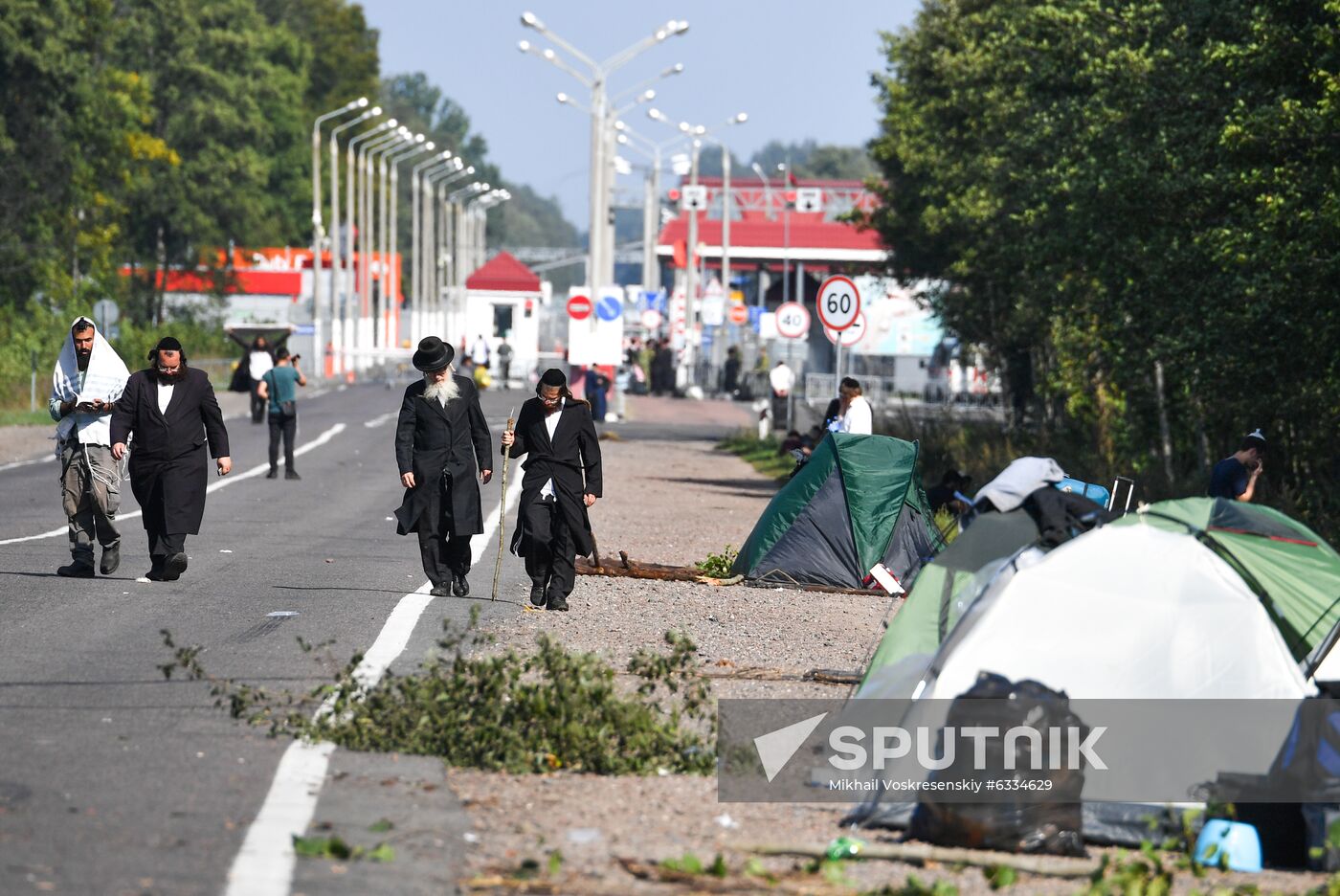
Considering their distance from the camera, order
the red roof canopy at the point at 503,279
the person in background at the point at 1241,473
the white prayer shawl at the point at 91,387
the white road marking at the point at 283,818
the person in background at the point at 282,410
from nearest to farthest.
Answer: the white road marking at the point at 283,818 → the person in background at the point at 1241,473 → the white prayer shawl at the point at 91,387 → the person in background at the point at 282,410 → the red roof canopy at the point at 503,279

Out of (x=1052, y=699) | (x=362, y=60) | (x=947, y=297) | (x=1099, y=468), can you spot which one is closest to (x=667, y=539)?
(x=1099, y=468)

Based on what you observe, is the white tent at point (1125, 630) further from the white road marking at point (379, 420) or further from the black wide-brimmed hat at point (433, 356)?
the white road marking at point (379, 420)

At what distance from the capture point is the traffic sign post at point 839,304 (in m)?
23.5

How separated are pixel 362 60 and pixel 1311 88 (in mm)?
105381

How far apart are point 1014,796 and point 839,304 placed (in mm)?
17001

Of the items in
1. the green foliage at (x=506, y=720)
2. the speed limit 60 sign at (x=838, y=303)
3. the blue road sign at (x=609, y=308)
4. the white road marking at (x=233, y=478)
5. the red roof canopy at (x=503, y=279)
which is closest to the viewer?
the green foliage at (x=506, y=720)

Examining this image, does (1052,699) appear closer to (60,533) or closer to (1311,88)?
(60,533)

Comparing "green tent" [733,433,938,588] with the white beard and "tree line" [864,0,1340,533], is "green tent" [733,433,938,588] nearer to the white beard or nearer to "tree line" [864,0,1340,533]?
the white beard

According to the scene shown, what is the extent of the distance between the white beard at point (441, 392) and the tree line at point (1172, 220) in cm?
834

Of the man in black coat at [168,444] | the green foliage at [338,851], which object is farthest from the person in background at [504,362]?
the green foliage at [338,851]

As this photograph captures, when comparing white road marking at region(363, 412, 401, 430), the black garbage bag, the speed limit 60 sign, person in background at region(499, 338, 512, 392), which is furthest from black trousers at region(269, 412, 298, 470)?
person in background at region(499, 338, 512, 392)

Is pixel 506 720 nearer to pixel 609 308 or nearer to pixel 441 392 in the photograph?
pixel 441 392

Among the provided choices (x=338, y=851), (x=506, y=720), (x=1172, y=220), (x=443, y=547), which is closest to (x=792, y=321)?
(x=1172, y=220)

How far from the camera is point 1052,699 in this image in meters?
7.24
